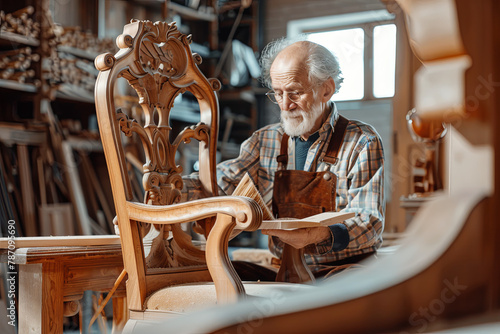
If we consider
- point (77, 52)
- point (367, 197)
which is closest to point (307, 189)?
point (367, 197)

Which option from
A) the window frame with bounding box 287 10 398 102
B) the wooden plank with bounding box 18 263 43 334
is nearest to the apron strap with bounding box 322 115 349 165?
the wooden plank with bounding box 18 263 43 334

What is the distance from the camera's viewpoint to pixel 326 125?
7.71 feet

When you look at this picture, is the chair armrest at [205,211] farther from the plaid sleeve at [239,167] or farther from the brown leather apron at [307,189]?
the brown leather apron at [307,189]

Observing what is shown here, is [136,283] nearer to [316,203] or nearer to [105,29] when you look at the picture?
[316,203]

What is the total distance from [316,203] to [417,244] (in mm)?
1801

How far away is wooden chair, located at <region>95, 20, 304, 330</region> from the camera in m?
1.45

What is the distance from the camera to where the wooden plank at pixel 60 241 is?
1.69 meters

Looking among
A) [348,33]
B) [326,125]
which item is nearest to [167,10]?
[348,33]

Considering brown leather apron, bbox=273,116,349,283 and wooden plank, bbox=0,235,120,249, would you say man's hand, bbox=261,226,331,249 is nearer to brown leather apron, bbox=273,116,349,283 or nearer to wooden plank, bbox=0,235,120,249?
brown leather apron, bbox=273,116,349,283

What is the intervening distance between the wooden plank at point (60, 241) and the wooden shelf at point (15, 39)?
2.63 meters

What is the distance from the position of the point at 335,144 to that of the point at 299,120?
0.61 feet

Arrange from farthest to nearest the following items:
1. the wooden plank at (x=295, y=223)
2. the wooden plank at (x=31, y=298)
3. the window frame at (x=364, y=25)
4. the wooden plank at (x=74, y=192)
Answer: the window frame at (x=364, y=25) < the wooden plank at (x=74, y=192) < the wooden plank at (x=31, y=298) < the wooden plank at (x=295, y=223)

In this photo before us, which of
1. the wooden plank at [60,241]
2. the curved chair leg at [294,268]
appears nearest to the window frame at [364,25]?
the curved chair leg at [294,268]

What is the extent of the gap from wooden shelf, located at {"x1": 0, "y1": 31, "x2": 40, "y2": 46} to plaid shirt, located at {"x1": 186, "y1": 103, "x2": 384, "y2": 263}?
240cm
